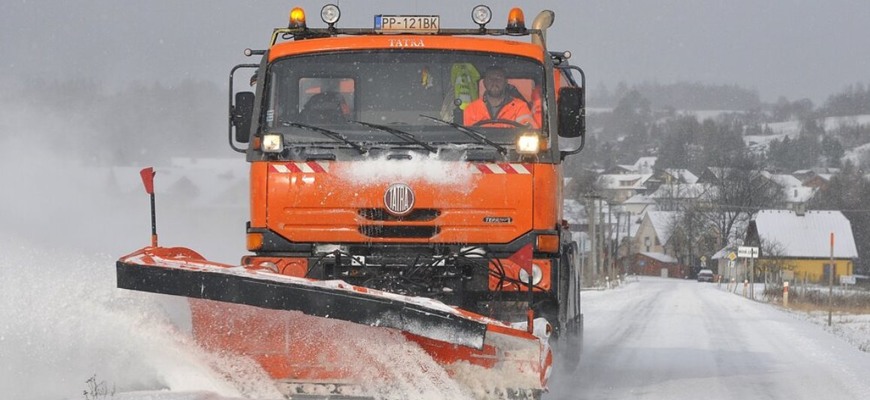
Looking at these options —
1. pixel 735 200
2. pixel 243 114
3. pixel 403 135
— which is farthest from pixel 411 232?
pixel 735 200

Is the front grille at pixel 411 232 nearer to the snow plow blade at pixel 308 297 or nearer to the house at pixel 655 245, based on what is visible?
the snow plow blade at pixel 308 297

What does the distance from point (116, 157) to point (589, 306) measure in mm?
11575

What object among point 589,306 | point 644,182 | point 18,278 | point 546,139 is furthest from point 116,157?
point 644,182

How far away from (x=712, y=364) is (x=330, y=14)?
18.8ft

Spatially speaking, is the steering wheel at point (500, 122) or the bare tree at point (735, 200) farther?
the bare tree at point (735, 200)

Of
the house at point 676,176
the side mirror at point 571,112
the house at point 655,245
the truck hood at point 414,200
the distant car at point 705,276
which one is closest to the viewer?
the truck hood at point 414,200

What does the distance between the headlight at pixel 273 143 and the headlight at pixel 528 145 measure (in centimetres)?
145

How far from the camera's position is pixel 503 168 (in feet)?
23.5

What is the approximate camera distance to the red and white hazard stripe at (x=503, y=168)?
715 centimetres

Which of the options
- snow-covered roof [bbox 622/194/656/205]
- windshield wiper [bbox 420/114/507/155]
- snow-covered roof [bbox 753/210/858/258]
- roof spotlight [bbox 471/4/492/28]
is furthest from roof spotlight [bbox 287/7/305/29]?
snow-covered roof [bbox 622/194/656/205]

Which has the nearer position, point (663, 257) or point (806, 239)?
point (806, 239)

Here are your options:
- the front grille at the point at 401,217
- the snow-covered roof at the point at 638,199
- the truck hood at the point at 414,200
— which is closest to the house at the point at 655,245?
the snow-covered roof at the point at 638,199

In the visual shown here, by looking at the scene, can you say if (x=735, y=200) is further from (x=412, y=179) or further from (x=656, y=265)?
(x=412, y=179)

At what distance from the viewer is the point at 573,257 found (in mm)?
10016
